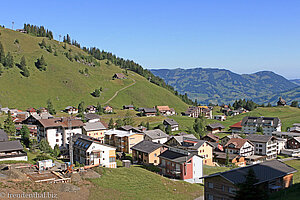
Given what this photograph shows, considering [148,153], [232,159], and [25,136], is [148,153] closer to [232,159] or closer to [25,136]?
[232,159]

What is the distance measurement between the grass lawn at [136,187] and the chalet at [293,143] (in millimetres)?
57374

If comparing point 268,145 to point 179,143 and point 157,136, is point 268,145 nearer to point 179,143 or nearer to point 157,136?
point 179,143

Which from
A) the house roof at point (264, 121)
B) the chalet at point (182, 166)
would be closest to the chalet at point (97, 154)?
the chalet at point (182, 166)

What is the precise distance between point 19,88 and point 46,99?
14057mm

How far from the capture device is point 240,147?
7756cm

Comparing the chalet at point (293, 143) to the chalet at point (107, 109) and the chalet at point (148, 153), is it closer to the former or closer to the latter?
the chalet at point (148, 153)

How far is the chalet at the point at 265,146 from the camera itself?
81.4 m

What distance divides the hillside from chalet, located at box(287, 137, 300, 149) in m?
82.8

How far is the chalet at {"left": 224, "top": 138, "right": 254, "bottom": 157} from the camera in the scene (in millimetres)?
77875

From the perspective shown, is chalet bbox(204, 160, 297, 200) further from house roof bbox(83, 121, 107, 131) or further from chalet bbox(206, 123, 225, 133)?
chalet bbox(206, 123, 225, 133)

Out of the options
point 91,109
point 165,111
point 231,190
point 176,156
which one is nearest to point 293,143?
point 176,156

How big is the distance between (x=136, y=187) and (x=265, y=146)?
184 ft

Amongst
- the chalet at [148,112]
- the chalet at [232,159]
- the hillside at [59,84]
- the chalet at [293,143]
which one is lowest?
the chalet at [232,159]

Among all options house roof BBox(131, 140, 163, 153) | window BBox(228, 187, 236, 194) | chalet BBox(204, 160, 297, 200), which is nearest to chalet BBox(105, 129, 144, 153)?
house roof BBox(131, 140, 163, 153)
